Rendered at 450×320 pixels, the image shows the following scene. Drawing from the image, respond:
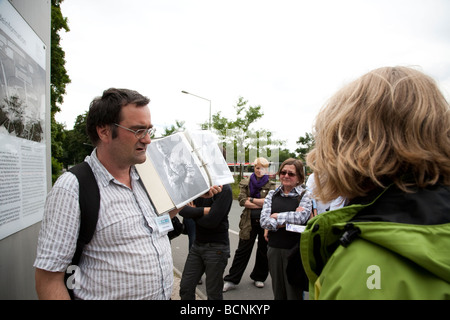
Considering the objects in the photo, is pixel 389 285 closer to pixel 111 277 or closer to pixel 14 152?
pixel 111 277

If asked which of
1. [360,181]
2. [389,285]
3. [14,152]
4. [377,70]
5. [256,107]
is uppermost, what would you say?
[256,107]

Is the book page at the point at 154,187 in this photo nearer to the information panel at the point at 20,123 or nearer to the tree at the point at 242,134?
the information panel at the point at 20,123

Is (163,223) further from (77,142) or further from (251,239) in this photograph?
(77,142)

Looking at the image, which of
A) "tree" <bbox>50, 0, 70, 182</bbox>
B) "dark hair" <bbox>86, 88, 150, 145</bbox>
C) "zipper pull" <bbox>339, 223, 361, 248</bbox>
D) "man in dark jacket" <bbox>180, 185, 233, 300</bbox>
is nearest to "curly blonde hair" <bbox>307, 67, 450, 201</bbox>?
"zipper pull" <bbox>339, 223, 361, 248</bbox>

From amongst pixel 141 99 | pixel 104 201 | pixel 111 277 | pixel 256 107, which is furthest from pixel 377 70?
pixel 256 107

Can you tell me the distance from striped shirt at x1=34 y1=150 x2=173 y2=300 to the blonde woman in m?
0.93

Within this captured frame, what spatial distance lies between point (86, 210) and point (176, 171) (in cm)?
58

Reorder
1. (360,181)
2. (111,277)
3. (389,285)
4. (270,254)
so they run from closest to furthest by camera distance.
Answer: (389,285) < (360,181) < (111,277) < (270,254)

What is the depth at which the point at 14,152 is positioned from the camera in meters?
1.56

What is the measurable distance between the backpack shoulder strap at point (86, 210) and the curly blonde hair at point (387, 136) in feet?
3.62

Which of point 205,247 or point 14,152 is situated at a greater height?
point 14,152

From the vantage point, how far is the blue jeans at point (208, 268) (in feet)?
9.33

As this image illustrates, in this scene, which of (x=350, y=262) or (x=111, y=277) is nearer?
(x=350, y=262)

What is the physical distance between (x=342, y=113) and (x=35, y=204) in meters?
2.05
